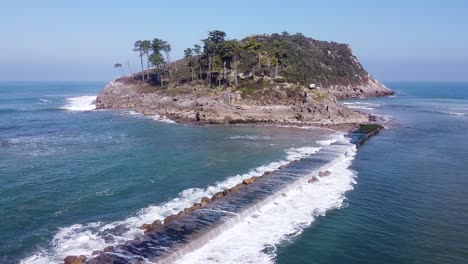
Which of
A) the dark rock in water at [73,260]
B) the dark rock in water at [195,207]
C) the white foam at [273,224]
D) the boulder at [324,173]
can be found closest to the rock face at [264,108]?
the boulder at [324,173]

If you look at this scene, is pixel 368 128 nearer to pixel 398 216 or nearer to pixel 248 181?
pixel 248 181

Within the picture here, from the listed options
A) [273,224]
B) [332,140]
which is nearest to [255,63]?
[332,140]

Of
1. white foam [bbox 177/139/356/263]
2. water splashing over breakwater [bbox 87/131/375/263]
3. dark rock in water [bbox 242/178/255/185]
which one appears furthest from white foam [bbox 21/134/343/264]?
white foam [bbox 177/139/356/263]

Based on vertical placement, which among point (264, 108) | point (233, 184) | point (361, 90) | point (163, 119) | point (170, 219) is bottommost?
point (170, 219)

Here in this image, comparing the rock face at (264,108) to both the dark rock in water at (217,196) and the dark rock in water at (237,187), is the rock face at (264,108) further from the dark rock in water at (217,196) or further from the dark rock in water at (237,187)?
the dark rock in water at (217,196)

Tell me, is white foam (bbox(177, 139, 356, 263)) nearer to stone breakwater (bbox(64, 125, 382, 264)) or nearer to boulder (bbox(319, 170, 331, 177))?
stone breakwater (bbox(64, 125, 382, 264))

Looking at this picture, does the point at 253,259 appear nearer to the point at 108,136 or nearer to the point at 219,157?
the point at 219,157

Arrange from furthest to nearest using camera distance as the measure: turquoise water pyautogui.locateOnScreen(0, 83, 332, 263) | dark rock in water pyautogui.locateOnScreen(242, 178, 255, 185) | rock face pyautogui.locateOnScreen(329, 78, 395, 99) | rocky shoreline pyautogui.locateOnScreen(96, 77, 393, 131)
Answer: rock face pyautogui.locateOnScreen(329, 78, 395, 99), rocky shoreline pyautogui.locateOnScreen(96, 77, 393, 131), dark rock in water pyautogui.locateOnScreen(242, 178, 255, 185), turquoise water pyautogui.locateOnScreen(0, 83, 332, 263)
